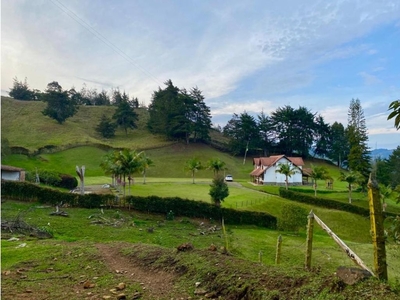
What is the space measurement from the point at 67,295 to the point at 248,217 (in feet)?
72.1

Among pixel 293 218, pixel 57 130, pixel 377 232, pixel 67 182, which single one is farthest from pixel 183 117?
pixel 377 232

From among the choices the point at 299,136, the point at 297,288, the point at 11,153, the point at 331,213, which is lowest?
the point at 331,213

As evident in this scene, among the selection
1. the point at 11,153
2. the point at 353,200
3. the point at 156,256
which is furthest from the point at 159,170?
the point at 156,256

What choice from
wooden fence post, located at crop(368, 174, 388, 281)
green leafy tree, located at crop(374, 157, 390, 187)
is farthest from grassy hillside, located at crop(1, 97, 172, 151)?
wooden fence post, located at crop(368, 174, 388, 281)

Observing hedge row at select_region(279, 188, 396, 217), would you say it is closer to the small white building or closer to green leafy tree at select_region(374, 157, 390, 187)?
green leafy tree at select_region(374, 157, 390, 187)

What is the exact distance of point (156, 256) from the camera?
8.54 meters

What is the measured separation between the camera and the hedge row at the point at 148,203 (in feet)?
84.7

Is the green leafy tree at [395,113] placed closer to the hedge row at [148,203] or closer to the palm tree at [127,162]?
the hedge row at [148,203]

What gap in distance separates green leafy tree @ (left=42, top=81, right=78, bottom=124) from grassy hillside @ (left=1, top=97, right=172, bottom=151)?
1737 mm

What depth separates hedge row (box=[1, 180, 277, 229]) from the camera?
2581 centimetres

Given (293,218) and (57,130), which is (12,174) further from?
(57,130)

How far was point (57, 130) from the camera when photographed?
7988cm

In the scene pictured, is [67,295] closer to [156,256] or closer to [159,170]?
[156,256]

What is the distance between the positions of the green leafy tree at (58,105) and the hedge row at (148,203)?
64.3 m
